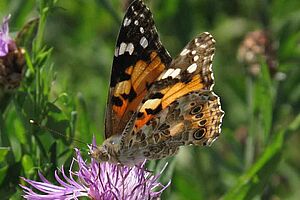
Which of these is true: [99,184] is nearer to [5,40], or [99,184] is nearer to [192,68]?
[192,68]

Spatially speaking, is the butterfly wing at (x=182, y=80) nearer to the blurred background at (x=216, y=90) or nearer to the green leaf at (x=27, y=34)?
the blurred background at (x=216, y=90)

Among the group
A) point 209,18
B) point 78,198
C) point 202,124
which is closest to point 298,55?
point 209,18

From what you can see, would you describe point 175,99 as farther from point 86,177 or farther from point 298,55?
point 298,55

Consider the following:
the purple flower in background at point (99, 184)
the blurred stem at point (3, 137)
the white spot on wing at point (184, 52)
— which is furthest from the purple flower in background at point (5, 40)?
the white spot on wing at point (184, 52)

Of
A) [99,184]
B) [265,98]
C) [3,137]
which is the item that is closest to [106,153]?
[99,184]

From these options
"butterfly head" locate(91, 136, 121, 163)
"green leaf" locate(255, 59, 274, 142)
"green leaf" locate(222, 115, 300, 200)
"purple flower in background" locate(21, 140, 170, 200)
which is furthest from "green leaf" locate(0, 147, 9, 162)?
"green leaf" locate(255, 59, 274, 142)
